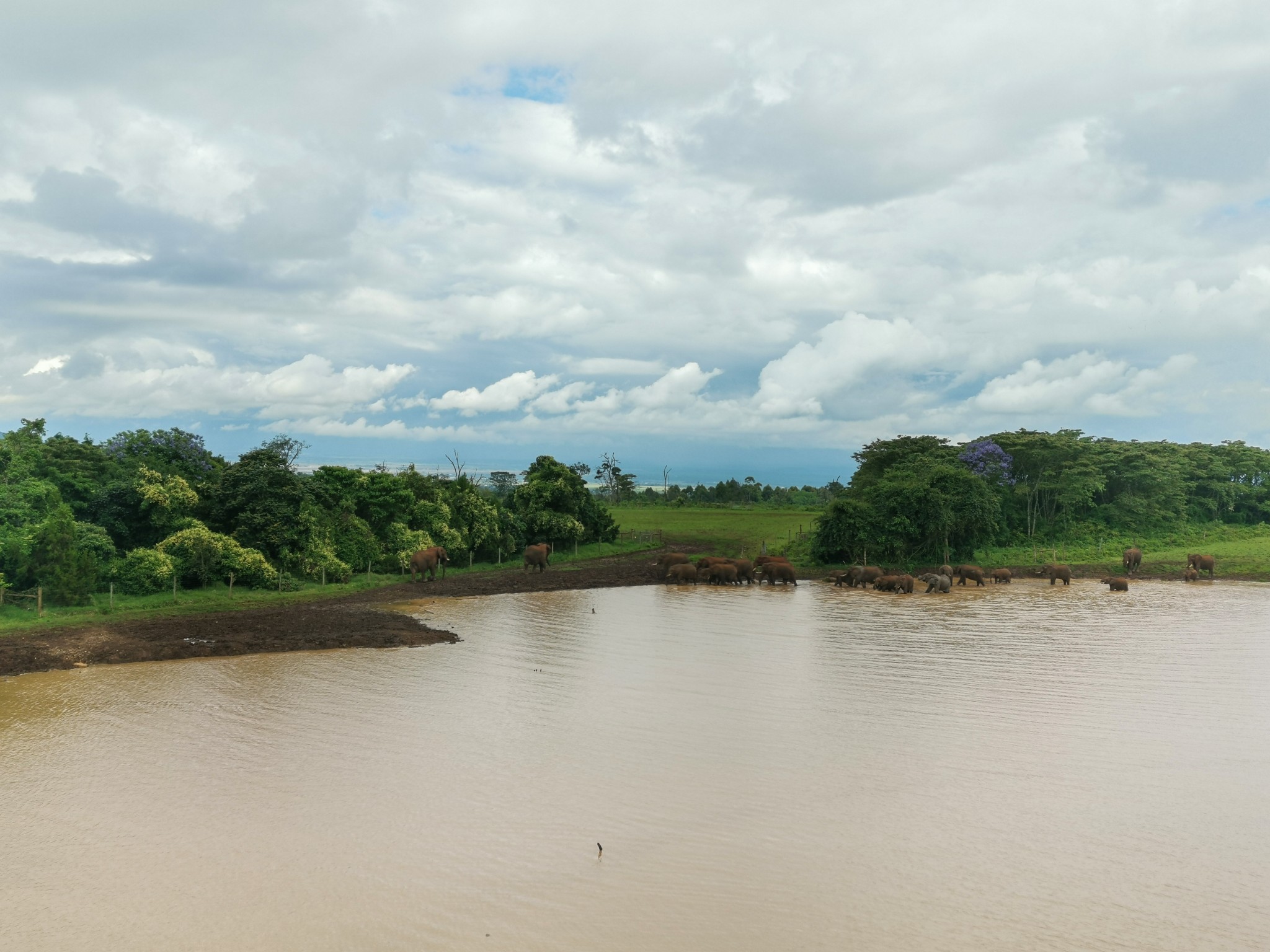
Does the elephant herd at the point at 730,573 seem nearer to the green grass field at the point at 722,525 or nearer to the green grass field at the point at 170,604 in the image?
the green grass field at the point at 722,525

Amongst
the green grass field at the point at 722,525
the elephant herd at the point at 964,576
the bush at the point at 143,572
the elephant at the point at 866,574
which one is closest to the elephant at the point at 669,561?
the elephant herd at the point at 964,576

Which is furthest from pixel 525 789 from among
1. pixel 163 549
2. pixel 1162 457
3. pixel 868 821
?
pixel 1162 457

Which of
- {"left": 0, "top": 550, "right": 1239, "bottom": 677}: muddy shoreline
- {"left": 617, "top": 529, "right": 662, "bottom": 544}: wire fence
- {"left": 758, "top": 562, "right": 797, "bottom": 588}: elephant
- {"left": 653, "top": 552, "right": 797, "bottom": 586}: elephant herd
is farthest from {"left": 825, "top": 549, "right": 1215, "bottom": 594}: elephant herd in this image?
{"left": 0, "top": 550, "right": 1239, "bottom": 677}: muddy shoreline

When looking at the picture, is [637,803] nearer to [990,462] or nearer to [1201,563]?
[1201,563]

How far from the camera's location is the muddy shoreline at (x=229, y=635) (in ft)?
53.5

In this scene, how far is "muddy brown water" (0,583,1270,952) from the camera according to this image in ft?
Result: 22.7

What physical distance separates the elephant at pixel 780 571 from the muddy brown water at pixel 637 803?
47.0 ft

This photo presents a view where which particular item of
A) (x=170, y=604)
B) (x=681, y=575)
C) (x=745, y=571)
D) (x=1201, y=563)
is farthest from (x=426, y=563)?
(x=1201, y=563)

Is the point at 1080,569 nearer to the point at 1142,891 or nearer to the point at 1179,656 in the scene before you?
the point at 1179,656

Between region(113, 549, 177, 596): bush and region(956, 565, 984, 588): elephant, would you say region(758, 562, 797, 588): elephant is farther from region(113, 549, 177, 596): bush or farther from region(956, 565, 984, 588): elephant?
region(113, 549, 177, 596): bush

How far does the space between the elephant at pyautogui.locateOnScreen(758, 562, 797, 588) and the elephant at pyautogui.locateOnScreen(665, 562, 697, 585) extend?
2.65 meters

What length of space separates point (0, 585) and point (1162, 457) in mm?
49685

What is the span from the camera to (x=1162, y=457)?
44562 millimetres

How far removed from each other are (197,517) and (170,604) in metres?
4.49
